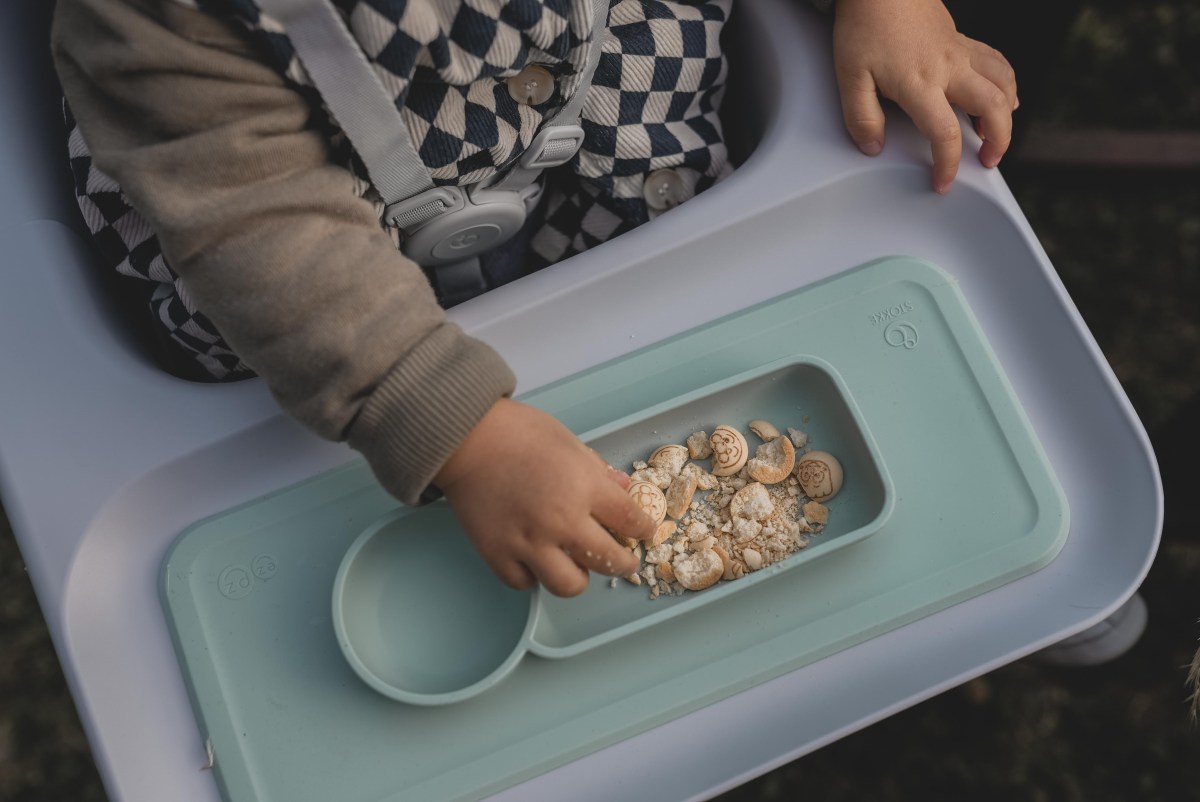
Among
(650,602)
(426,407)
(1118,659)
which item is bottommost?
(1118,659)

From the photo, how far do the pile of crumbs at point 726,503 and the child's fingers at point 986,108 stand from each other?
0.22m

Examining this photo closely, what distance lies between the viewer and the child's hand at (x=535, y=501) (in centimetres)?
55

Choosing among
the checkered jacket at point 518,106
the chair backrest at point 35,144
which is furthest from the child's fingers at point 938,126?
the chair backrest at point 35,144

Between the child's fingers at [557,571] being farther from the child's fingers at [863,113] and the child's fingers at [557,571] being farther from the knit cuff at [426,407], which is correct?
the child's fingers at [863,113]

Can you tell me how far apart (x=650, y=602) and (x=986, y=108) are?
0.38 metres

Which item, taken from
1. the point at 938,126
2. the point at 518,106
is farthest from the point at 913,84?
the point at 518,106

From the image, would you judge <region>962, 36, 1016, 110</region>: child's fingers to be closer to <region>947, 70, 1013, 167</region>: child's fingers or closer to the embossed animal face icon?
<region>947, 70, 1013, 167</region>: child's fingers

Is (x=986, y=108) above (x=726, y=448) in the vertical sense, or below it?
above

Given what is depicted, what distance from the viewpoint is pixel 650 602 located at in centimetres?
59

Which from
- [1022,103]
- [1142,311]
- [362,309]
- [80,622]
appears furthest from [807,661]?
[1142,311]

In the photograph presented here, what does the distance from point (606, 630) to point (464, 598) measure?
89 mm

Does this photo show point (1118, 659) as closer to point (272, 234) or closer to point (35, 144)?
point (272, 234)

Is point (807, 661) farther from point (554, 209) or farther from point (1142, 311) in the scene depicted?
point (1142, 311)

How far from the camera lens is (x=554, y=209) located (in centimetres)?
73
